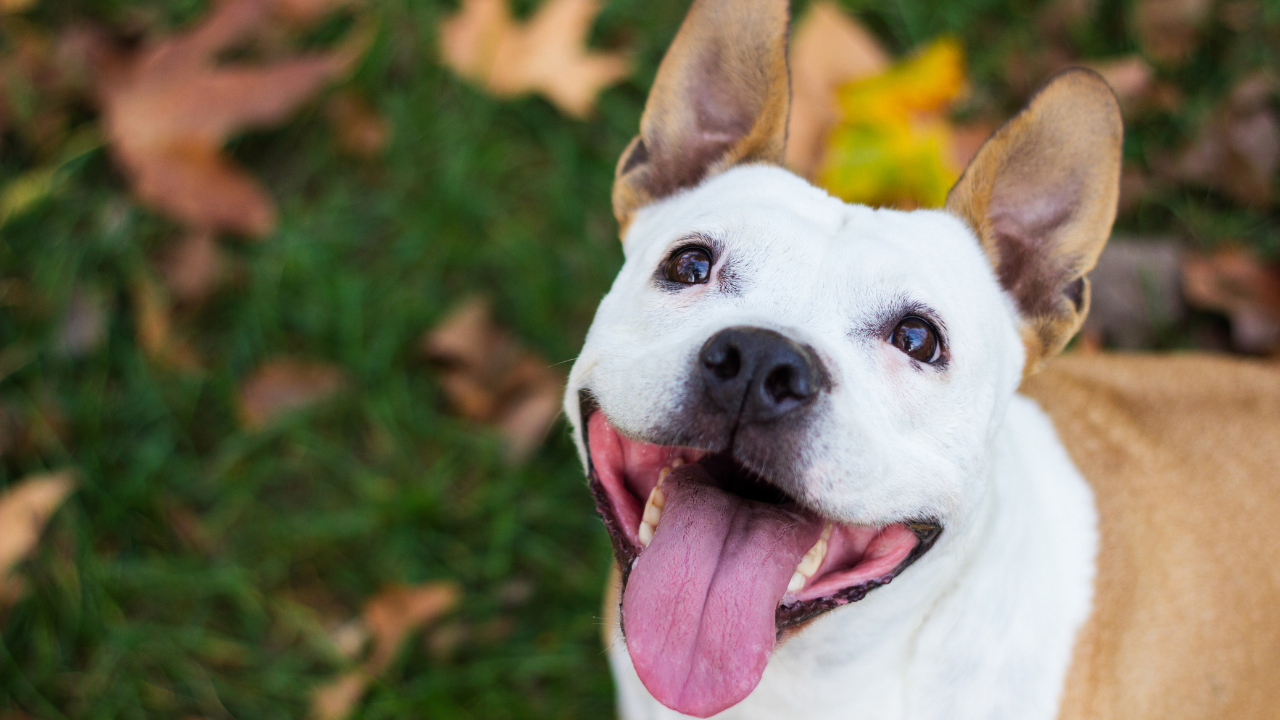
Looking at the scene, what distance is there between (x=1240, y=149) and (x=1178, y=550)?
2.66 metres

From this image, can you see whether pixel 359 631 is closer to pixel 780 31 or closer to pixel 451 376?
pixel 451 376

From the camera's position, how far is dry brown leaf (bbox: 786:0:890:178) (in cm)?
416

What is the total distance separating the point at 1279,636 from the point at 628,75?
3.54 metres

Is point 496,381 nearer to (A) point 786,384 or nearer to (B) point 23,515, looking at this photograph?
(B) point 23,515

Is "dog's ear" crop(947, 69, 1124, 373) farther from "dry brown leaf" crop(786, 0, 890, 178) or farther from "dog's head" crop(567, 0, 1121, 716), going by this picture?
"dry brown leaf" crop(786, 0, 890, 178)

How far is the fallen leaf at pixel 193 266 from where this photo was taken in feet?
13.5

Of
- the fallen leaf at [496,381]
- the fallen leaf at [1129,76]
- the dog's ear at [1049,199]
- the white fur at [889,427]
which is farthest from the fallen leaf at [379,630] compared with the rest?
the fallen leaf at [1129,76]

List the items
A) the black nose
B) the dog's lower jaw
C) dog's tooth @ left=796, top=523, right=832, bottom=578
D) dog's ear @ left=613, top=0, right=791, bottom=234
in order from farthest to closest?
dog's ear @ left=613, top=0, right=791, bottom=234
the dog's lower jaw
dog's tooth @ left=796, top=523, right=832, bottom=578
the black nose

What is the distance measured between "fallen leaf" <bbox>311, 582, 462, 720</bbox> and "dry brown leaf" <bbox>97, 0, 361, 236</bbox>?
74.0 inches

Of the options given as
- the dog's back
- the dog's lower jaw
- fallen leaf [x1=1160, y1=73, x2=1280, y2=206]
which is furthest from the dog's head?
fallen leaf [x1=1160, y1=73, x2=1280, y2=206]

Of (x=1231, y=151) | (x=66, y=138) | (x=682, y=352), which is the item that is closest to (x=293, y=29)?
(x=66, y=138)

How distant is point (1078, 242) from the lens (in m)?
2.31

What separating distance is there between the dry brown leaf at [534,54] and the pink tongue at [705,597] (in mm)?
2830

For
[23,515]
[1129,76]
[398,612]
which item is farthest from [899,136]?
[23,515]
